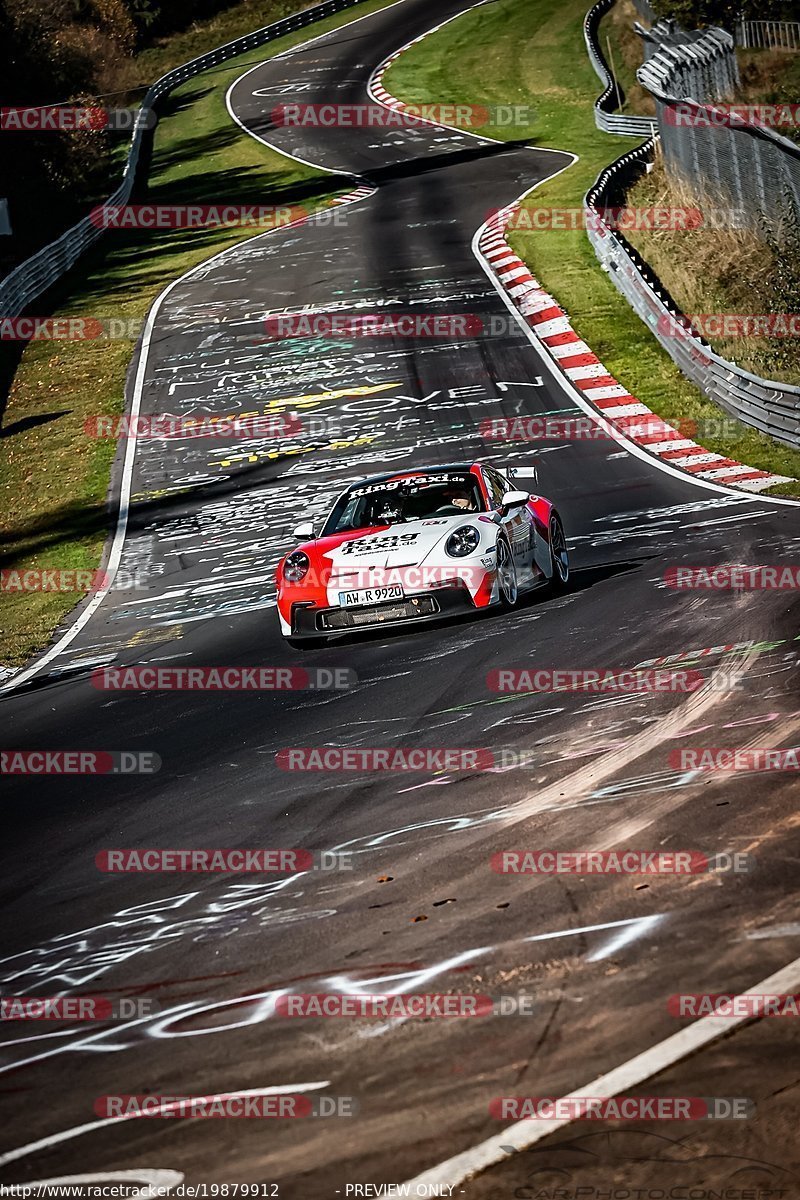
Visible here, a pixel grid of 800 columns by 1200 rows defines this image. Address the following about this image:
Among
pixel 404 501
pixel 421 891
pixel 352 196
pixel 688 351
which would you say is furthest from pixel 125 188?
pixel 421 891

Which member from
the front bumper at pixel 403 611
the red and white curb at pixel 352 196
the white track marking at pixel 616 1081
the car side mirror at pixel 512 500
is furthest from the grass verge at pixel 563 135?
the white track marking at pixel 616 1081

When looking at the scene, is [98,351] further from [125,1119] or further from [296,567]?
[125,1119]

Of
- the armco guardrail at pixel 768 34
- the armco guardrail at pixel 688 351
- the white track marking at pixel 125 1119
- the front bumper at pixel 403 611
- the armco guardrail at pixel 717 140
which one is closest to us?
the white track marking at pixel 125 1119

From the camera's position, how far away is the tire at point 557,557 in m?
12.8

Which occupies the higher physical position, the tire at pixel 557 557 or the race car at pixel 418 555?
the race car at pixel 418 555

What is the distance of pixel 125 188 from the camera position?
149ft

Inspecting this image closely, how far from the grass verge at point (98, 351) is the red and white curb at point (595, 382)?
25.2 feet

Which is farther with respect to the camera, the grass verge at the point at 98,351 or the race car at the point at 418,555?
the grass verge at the point at 98,351

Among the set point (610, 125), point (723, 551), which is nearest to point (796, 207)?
point (723, 551)

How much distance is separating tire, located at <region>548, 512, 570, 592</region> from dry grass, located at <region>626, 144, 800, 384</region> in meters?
9.76

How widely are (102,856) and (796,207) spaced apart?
18582 mm

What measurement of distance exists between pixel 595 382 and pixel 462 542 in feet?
44.1

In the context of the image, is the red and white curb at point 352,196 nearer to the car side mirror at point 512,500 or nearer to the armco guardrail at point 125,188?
the armco guardrail at point 125,188

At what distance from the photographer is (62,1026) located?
5449 millimetres
